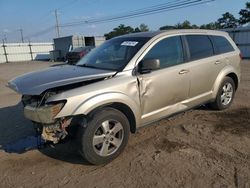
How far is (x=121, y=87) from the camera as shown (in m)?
4.07

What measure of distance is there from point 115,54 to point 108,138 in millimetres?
1532

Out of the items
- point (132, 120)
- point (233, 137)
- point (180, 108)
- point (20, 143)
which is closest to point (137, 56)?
point (132, 120)

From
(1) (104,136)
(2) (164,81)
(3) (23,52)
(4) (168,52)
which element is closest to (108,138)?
(1) (104,136)

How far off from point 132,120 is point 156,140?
2.40 feet

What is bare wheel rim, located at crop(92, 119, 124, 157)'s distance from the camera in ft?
12.9

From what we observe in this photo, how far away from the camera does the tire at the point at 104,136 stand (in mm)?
3764

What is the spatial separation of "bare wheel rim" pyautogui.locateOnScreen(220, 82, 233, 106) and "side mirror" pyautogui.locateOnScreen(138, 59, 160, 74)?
2502 millimetres

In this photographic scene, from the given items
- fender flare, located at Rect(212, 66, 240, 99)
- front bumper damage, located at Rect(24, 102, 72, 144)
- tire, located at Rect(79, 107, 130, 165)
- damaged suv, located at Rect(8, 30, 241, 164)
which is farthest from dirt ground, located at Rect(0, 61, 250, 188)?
fender flare, located at Rect(212, 66, 240, 99)

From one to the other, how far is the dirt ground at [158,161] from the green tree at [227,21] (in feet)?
205

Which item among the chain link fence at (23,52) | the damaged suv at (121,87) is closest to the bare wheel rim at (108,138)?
the damaged suv at (121,87)

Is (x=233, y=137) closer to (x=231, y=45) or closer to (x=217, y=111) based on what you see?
(x=217, y=111)

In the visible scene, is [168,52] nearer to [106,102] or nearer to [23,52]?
[106,102]

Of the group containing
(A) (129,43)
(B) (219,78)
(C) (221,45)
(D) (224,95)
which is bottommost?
(D) (224,95)

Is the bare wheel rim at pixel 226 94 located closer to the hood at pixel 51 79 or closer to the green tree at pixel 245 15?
the hood at pixel 51 79
